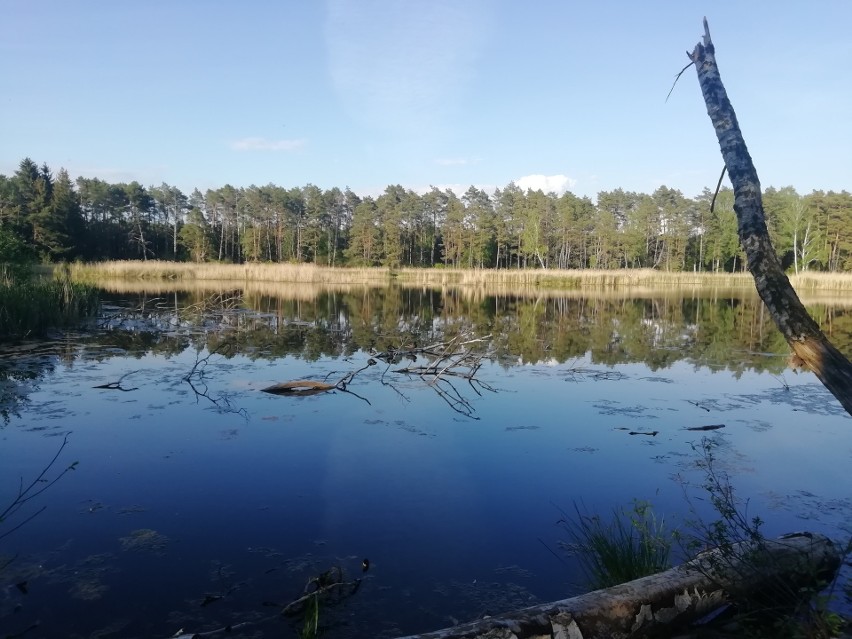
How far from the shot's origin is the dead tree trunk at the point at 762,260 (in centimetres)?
259

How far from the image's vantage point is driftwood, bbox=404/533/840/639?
2.30 metres

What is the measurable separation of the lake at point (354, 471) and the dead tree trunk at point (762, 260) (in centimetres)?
179

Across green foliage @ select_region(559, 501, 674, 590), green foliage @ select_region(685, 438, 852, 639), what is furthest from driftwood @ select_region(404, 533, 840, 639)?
green foliage @ select_region(559, 501, 674, 590)

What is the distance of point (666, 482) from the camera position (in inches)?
197

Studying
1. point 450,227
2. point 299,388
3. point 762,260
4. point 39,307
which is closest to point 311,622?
point 762,260

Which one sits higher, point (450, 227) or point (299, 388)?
point (450, 227)

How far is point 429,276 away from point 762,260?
40473 millimetres

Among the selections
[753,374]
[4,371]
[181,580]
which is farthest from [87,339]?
[753,374]

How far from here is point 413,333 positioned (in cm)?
1367

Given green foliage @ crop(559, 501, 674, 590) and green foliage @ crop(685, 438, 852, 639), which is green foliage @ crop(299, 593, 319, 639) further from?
green foliage @ crop(685, 438, 852, 639)

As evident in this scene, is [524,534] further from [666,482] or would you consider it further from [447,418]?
[447,418]

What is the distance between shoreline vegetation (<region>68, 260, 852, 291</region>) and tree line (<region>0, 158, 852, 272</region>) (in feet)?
34.9

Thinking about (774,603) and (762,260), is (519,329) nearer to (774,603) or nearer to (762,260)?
(762,260)

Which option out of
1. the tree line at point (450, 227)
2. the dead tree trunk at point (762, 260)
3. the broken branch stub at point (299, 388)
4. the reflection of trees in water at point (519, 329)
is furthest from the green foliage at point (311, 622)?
the tree line at point (450, 227)
